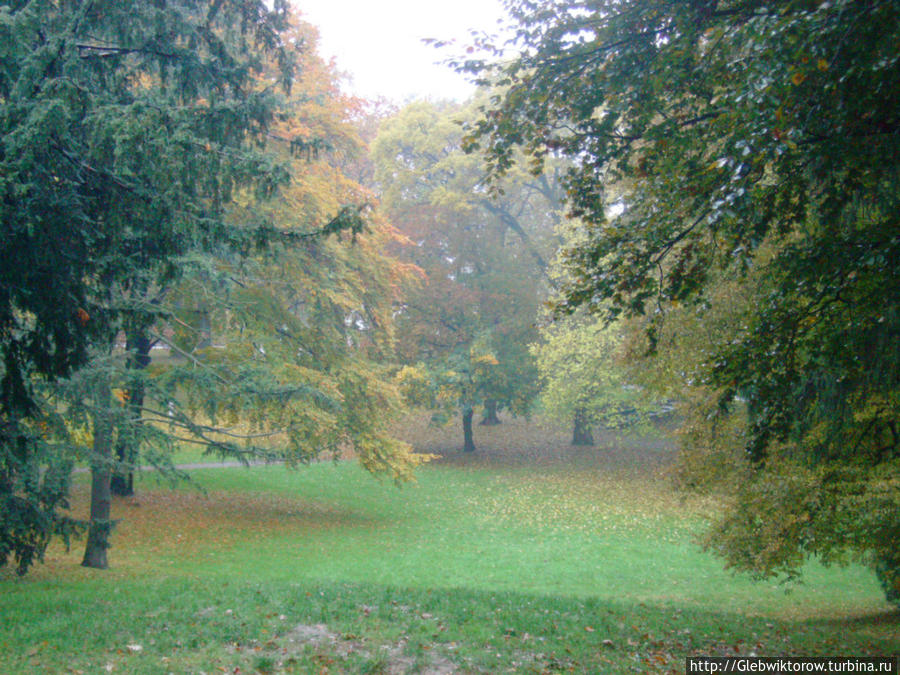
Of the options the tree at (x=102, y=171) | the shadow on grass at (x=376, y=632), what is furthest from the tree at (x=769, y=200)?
the tree at (x=102, y=171)

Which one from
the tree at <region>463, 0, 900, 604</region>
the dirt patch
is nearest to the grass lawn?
the dirt patch

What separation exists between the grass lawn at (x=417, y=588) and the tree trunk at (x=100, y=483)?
0.39 m

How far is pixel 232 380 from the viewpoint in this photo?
41.3 feet

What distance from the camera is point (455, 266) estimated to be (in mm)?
27453

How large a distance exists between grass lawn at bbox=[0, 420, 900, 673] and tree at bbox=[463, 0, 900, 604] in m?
1.67

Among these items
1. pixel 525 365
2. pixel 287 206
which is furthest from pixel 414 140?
pixel 287 206

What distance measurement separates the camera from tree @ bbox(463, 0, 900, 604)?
4.53m

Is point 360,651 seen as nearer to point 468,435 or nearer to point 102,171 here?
point 102,171

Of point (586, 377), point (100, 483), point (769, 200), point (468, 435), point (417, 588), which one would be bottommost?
point (417, 588)

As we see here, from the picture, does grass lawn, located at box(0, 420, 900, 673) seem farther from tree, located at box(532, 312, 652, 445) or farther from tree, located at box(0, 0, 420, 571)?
tree, located at box(532, 312, 652, 445)

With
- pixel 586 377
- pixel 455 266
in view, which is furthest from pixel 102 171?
pixel 455 266

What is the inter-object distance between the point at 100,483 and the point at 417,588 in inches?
237

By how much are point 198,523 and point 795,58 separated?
47.5 ft

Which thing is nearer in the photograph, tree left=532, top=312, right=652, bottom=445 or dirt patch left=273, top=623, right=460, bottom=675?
dirt patch left=273, top=623, right=460, bottom=675
